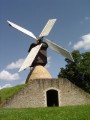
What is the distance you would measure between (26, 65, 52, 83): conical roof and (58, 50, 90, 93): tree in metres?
18.3

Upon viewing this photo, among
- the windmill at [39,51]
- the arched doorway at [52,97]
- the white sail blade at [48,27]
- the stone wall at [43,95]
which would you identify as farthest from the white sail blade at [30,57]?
the stone wall at [43,95]

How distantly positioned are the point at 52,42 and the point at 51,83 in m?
8.34

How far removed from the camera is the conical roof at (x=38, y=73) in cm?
4378

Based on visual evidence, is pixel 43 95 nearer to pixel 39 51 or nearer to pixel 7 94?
pixel 7 94

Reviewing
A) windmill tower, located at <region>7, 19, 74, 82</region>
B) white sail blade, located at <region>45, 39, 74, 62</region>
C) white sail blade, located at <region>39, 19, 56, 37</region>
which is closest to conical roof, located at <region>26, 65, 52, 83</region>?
windmill tower, located at <region>7, 19, 74, 82</region>

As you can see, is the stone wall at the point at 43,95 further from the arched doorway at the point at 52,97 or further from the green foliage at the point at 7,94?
the arched doorway at the point at 52,97

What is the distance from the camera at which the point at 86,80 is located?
63125 millimetres

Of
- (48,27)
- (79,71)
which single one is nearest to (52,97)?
(48,27)

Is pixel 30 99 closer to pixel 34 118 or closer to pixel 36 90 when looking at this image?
pixel 36 90

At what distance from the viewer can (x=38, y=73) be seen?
44.1m

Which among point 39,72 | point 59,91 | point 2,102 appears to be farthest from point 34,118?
point 39,72

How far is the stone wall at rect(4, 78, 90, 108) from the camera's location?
38.2 metres

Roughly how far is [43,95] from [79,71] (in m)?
24.9

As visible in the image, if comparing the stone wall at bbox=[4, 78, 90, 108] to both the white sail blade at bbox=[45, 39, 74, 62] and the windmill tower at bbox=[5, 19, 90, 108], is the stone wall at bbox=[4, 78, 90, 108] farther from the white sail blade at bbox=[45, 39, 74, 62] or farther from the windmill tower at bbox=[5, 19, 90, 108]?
the white sail blade at bbox=[45, 39, 74, 62]
